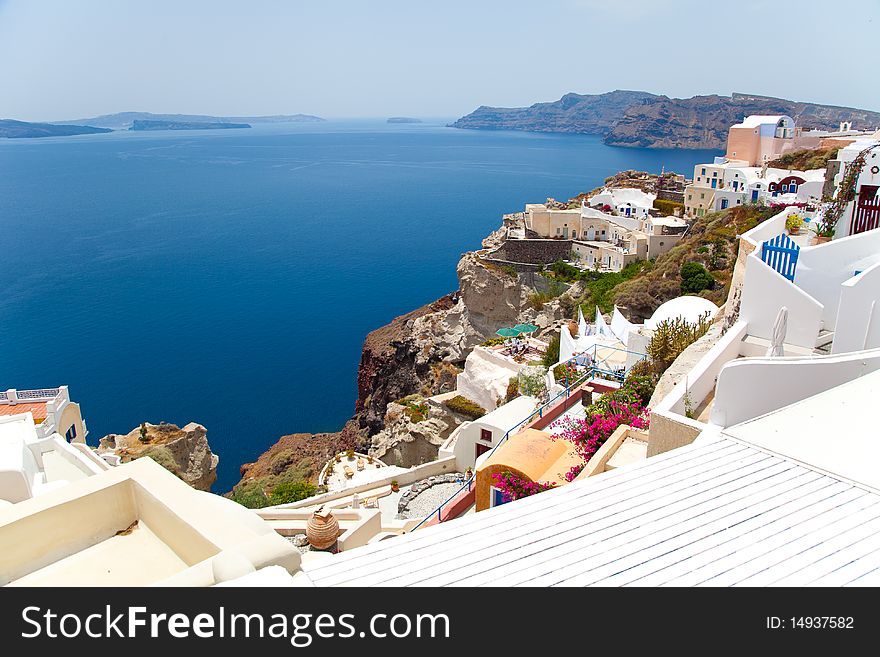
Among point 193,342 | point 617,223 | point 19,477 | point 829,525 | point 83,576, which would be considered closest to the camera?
point 83,576

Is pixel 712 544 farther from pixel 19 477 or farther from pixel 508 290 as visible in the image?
pixel 508 290

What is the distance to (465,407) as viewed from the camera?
2616 centimetres

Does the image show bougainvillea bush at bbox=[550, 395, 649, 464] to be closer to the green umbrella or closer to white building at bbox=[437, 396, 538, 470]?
white building at bbox=[437, 396, 538, 470]

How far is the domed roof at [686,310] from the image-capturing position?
57.9ft

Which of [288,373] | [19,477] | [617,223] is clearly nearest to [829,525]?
[19,477]

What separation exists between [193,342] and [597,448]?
46.2 metres

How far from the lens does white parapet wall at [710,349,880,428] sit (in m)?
7.69

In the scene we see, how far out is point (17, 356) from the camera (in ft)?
148

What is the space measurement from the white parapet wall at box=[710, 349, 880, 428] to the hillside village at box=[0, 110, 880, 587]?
2cm

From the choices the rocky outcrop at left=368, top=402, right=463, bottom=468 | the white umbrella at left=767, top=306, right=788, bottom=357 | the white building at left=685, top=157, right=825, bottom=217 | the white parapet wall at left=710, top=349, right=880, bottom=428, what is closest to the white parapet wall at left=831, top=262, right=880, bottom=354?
the white umbrella at left=767, top=306, right=788, bottom=357

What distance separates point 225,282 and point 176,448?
41866 mm

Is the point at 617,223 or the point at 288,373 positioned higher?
the point at 617,223

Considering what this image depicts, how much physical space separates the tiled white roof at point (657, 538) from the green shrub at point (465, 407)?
1961 centimetres

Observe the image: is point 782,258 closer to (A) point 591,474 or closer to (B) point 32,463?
(A) point 591,474
